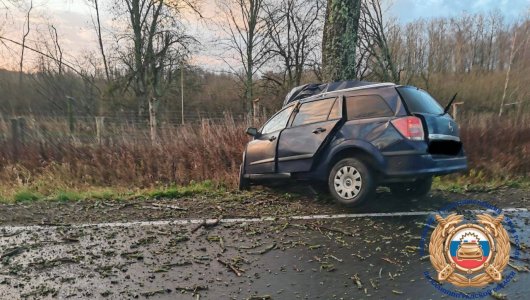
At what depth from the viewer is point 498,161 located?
29.1 ft

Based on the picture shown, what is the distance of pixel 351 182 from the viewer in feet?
16.3

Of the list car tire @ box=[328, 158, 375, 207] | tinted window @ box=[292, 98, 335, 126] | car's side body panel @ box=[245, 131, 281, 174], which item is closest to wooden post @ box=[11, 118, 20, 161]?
car's side body panel @ box=[245, 131, 281, 174]

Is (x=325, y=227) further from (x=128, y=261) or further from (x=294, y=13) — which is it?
(x=294, y=13)

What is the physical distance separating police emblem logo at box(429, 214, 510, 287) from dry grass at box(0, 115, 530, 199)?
16.3ft

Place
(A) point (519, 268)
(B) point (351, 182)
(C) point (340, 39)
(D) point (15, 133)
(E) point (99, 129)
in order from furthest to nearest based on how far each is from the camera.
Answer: (E) point (99, 129)
(D) point (15, 133)
(C) point (340, 39)
(B) point (351, 182)
(A) point (519, 268)

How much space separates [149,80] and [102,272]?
22588 mm

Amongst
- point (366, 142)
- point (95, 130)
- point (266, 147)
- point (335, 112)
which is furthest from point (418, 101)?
point (95, 130)

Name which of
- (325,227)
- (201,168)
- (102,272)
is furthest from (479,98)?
(102,272)

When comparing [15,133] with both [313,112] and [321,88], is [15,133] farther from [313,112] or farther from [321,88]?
[313,112]

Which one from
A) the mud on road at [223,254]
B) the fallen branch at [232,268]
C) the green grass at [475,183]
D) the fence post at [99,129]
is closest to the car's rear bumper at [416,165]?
the mud on road at [223,254]

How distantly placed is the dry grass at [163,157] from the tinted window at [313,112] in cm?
256

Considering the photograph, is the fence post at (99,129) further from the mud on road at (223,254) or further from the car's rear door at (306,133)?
the car's rear door at (306,133)

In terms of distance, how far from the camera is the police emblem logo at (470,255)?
3.07 m

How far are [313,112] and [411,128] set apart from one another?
1594 mm
